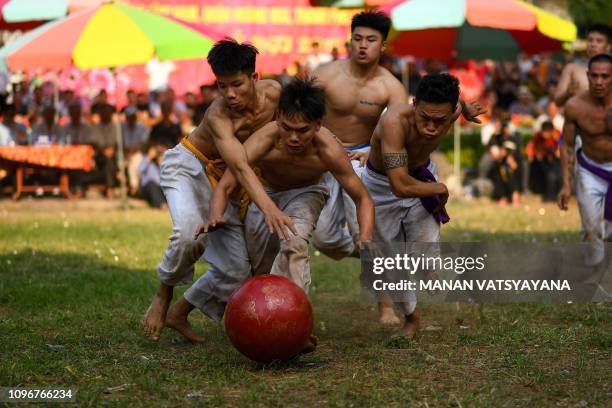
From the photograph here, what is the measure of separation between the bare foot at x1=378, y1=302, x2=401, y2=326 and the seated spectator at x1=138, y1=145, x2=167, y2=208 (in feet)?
31.7

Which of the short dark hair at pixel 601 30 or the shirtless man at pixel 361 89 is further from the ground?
the short dark hair at pixel 601 30

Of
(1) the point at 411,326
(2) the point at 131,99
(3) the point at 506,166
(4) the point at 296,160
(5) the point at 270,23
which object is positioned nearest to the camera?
(4) the point at 296,160

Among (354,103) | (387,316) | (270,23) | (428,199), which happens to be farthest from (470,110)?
(270,23)

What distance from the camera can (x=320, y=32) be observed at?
68.5ft

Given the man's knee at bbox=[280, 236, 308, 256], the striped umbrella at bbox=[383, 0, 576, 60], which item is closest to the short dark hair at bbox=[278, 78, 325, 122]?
the man's knee at bbox=[280, 236, 308, 256]

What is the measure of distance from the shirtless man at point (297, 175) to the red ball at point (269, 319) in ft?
1.36

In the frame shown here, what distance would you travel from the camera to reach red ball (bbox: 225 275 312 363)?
5730 mm

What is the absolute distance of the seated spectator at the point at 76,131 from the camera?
1789cm

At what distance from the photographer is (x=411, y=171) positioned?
7184 millimetres

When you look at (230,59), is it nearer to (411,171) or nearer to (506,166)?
(411,171)

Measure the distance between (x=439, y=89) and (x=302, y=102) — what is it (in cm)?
98

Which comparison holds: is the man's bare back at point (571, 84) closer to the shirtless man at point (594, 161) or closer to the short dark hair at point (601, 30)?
the short dark hair at point (601, 30)

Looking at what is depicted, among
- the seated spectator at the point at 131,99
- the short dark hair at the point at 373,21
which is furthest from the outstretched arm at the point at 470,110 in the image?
the seated spectator at the point at 131,99

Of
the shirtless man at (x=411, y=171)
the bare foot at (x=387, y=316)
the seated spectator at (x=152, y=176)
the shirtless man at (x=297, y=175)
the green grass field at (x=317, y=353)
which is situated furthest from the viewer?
the seated spectator at (x=152, y=176)
